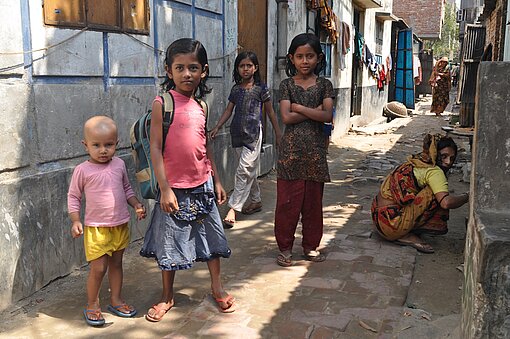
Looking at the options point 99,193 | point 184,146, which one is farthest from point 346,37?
point 99,193

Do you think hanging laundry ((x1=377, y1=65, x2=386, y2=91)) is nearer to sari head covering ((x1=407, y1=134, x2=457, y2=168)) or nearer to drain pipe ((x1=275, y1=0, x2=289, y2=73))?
drain pipe ((x1=275, y1=0, x2=289, y2=73))

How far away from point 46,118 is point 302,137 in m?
1.77

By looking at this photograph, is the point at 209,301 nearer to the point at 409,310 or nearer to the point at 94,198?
the point at 94,198

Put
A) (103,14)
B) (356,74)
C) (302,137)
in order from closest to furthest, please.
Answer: (302,137)
(103,14)
(356,74)

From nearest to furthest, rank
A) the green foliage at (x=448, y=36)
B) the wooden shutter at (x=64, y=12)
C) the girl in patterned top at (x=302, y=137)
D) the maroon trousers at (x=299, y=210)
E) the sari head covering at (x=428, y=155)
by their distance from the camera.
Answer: the wooden shutter at (x=64, y=12) → the girl in patterned top at (x=302, y=137) → the maroon trousers at (x=299, y=210) → the sari head covering at (x=428, y=155) → the green foliage at (x=448, y=36)

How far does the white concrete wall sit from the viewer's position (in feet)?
10.2

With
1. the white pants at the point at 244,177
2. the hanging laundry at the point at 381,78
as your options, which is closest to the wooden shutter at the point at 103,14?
the white pants at the point at 244,177

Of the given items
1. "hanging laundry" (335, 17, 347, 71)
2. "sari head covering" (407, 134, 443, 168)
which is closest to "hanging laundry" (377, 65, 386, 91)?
"hanging laundry" (335, 17, 347, 71)

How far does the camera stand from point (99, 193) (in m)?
2.95

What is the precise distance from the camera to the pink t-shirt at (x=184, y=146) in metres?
2.91

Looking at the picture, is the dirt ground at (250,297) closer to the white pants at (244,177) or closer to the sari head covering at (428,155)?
the white pants at (244,177)

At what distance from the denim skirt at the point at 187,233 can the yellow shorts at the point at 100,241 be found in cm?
17

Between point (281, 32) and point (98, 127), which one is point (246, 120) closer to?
point (98, 127)

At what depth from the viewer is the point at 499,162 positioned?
222 centimetres
